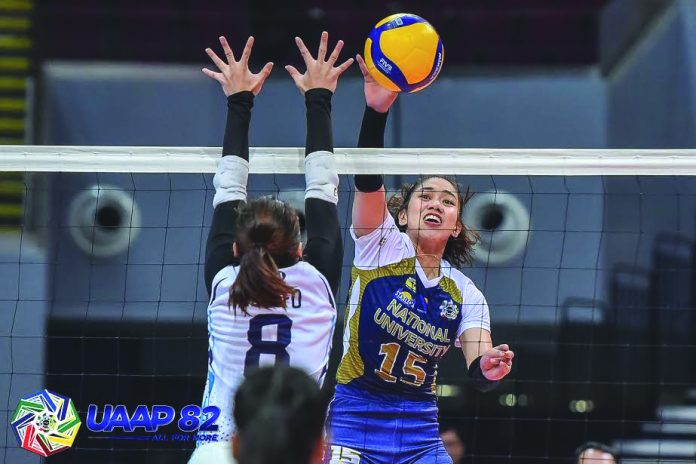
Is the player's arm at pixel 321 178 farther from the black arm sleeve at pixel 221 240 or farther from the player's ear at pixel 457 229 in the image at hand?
the player's ear at pixel 457 229

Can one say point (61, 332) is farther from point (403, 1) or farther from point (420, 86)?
point (420, 86)

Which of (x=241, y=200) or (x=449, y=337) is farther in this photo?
(x=449, y=337)

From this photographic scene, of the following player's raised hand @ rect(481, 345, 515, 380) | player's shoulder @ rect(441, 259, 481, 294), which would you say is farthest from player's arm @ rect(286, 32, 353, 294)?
player's shoulder @ rect(441, 259, 481, 294)

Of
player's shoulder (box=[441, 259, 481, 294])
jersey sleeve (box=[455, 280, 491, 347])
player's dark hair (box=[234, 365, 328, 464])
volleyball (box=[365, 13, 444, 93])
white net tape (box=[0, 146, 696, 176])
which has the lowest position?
player's dark hair (box=[234, 365, 328, 464])

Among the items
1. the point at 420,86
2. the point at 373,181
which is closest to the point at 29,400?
the point at 373,181

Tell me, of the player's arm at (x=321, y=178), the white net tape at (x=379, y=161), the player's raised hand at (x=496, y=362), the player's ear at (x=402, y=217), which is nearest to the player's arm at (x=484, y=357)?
→ the player's raised hand at (x=496, y=362)

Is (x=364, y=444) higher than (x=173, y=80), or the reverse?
(x=173, y=80)

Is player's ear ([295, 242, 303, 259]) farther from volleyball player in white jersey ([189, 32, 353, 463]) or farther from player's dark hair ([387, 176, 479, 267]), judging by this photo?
player's dark hair ([387, 176, 479, 267])

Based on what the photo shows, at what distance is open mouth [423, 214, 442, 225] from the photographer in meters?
6.26

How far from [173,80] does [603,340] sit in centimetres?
528

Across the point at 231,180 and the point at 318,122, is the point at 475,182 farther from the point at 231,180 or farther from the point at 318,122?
the point at 231,180

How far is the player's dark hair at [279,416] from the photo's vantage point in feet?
9.18

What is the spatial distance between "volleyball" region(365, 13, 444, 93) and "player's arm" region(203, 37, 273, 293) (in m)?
0.62

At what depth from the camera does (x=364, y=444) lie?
593 centimetres
